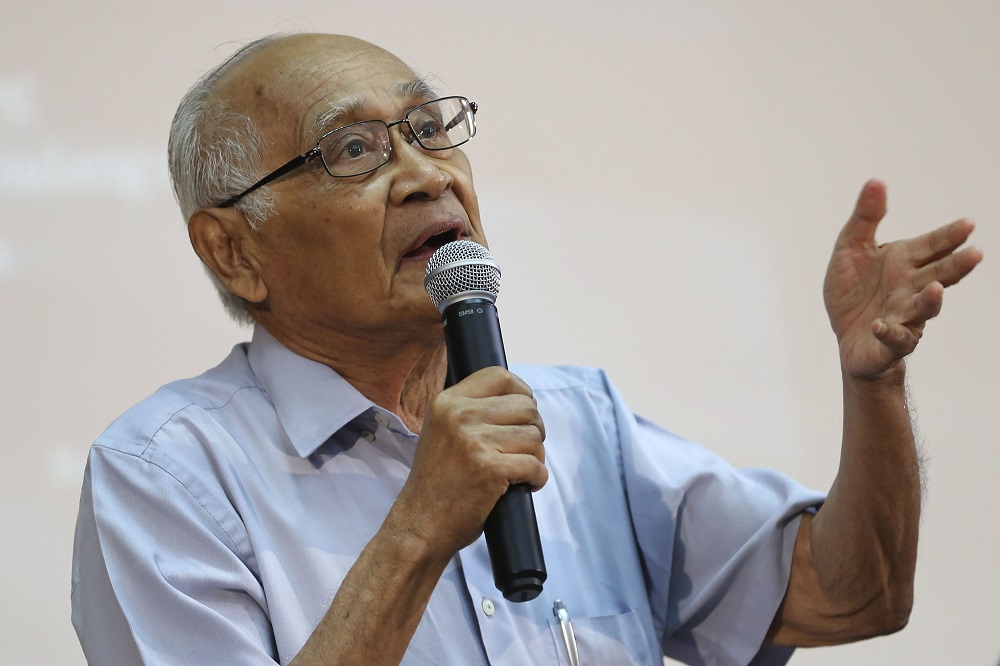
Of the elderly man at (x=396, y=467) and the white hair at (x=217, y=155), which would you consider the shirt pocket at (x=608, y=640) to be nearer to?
the elderly man at (x=396, y=467)

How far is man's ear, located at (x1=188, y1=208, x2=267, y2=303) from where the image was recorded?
216 cm

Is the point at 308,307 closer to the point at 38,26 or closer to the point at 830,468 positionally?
the point at 38,26

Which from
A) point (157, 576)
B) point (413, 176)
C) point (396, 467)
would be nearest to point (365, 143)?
point (413, 176)

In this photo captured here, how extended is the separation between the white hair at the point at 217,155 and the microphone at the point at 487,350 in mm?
572

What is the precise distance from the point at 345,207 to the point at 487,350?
22.4 inches

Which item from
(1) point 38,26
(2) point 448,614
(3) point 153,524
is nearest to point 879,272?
(2) point 448,614

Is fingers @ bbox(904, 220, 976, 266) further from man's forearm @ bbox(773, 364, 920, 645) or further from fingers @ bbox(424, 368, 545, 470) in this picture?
fingers @ bbox(424, 368, 545, 470)

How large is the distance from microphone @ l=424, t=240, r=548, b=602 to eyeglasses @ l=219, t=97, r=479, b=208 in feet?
1.38

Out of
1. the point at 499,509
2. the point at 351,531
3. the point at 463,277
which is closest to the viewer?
the point at 499,509

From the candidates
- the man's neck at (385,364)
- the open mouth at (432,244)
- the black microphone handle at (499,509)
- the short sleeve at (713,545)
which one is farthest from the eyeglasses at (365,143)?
the short sleeve at (713,545)

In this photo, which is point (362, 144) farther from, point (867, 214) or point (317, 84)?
point (867, 214)

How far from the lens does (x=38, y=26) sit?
2.55 meters

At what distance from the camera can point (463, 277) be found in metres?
1.61

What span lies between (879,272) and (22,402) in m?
1.58
